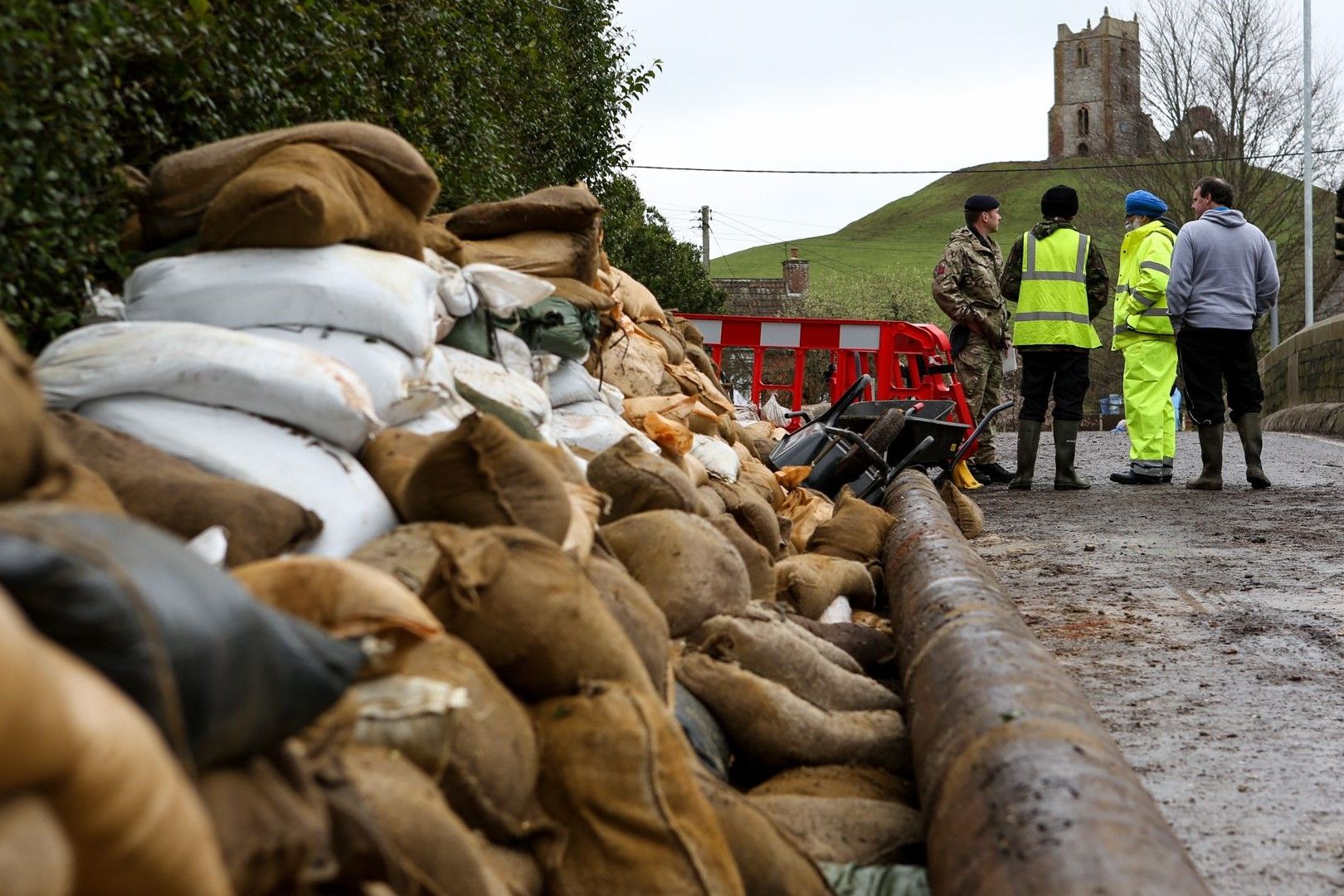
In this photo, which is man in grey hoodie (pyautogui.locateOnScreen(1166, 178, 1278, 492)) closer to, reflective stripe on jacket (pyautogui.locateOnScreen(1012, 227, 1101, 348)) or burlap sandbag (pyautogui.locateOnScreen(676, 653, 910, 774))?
reflective stripe on jacket (pyautogui.locateOnScreen(1012, 227, 1101, 348))

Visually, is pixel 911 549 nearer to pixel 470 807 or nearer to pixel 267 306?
pixel 267 306

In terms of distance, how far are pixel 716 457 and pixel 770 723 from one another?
8.97ft

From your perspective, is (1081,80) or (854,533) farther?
(1081,80)

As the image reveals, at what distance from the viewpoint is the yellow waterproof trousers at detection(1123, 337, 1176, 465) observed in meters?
10.8

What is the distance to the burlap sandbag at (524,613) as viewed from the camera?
2348 millimetres

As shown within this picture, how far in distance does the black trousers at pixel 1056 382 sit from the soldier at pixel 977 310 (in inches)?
20.4

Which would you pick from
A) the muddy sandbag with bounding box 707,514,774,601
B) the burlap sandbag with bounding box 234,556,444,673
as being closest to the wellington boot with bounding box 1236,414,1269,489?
the muddy sandbag with bounding box 707,514,774,601

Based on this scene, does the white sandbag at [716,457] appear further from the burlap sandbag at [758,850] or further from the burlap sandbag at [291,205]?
the burlap sandbag at [758,850]

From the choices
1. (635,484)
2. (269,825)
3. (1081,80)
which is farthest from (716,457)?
(1081,80)

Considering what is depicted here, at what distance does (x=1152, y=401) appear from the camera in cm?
1078

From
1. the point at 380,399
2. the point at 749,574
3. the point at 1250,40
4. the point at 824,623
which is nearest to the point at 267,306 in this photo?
the point at 380,399

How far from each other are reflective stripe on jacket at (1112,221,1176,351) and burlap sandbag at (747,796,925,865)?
334 inches

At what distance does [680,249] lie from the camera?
86.7 ft

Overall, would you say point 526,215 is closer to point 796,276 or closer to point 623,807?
point 623,807
